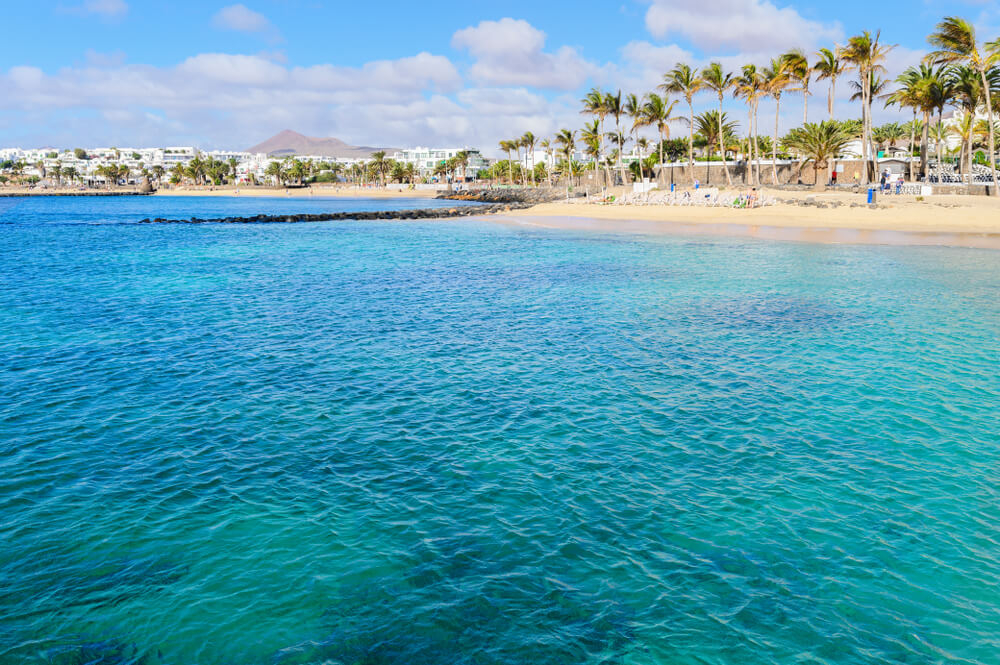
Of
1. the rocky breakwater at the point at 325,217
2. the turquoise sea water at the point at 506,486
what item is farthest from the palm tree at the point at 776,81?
the turquoise sea water at the point at 506,486

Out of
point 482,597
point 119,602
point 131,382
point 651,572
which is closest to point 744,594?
point 651,572

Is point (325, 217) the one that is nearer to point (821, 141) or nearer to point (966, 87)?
point (821, 141)

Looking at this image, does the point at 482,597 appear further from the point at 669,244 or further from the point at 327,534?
the point at 669,244

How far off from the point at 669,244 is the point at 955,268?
690 inches

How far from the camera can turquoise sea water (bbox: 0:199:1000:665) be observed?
26.1 ft

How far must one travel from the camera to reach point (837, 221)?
52.3 m

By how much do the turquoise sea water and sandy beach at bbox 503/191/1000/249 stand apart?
22660mm

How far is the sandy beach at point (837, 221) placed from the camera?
45406 millimetres

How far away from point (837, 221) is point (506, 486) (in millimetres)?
49695

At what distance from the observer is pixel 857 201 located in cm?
5616

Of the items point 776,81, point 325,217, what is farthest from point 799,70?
point 325,217

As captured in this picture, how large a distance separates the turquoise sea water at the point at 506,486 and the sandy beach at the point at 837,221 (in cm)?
2266

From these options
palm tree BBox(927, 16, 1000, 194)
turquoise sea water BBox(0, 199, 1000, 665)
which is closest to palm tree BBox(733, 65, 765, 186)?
palm tree BBox(927, 16, 1000, 194)

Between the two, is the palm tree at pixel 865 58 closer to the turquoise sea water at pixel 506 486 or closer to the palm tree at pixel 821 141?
the palm tree at pixel 821 141
